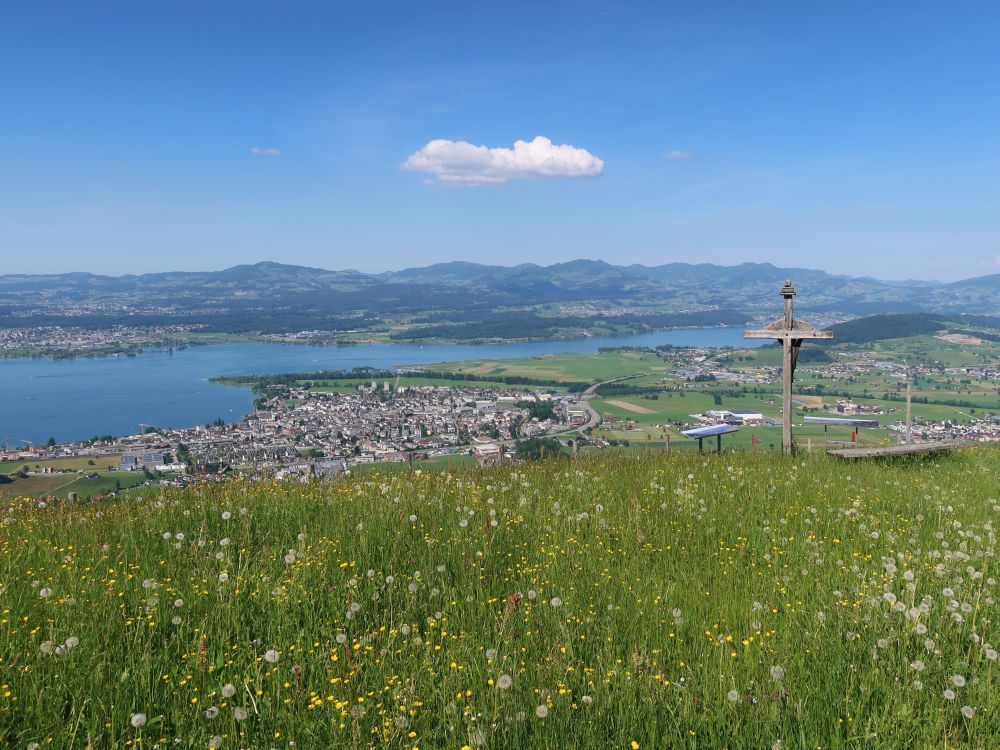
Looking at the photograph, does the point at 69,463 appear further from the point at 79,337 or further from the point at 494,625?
the point at 79,337

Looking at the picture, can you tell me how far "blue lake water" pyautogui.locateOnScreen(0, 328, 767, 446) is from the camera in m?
71.2

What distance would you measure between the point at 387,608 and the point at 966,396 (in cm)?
9105

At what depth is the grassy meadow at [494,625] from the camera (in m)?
3.36

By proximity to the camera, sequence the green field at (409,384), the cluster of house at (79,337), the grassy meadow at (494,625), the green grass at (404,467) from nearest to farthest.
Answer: the grassy meadow at (494,625)
the green grass at (404,467)
the green field at (409,384)
the cluster of house at (79,337)

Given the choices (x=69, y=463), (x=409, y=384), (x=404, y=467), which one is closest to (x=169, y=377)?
(x=409, y=384)

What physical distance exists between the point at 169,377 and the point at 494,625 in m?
119

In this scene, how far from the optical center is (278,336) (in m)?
181

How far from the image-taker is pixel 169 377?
107625 mm

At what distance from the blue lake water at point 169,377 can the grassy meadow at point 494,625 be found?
6929 centimetres

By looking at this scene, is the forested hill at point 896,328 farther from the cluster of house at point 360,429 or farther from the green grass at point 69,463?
the green grass at point 69,463

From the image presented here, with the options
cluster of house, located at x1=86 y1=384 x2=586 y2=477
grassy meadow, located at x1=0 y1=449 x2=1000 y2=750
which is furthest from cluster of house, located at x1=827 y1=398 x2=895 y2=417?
grassy meadow, located at x1=0 y1=449 x2=1000 y2=750

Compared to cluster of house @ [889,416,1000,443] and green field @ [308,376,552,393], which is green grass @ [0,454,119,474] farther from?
cluster of house @ [889,416,1000,443]

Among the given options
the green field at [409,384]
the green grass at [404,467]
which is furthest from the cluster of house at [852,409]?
the green grass at [404,467]

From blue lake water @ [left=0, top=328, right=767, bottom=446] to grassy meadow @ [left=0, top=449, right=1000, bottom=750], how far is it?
69293mm
